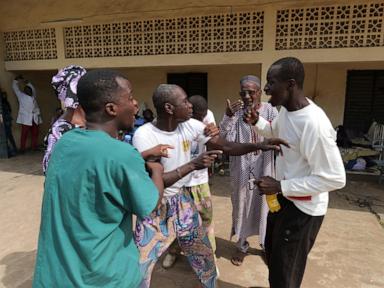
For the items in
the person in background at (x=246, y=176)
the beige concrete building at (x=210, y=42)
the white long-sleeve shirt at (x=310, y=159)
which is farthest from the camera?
the beige concrete building at (x=210, y=42)

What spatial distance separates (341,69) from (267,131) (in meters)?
5.08

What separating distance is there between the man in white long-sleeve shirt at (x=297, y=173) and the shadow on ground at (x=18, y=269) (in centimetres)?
210

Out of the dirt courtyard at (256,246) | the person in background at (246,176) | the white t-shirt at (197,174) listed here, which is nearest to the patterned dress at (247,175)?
the person in background at (246,176)

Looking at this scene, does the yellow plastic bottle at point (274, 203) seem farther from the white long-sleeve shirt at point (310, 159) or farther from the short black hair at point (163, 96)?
the short black hair at point (163, 96)

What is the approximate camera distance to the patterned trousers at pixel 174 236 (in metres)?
1.91

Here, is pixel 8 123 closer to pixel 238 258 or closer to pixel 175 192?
pixel 238 258

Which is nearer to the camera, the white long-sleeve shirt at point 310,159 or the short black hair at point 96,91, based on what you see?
the short black hair at point 96,91

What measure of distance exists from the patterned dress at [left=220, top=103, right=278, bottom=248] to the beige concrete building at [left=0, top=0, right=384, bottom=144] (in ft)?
6.70

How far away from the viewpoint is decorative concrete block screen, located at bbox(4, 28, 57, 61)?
20.3 feet

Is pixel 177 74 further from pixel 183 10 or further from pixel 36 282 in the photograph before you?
pixel 36 282

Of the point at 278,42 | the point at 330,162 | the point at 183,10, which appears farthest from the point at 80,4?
the point at 330,162

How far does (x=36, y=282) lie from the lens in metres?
1.20

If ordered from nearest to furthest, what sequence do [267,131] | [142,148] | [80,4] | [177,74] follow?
[142,148] < [267,131] < [80,4] < [177,74]

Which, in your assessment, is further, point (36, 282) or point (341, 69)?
point (341, 69)
